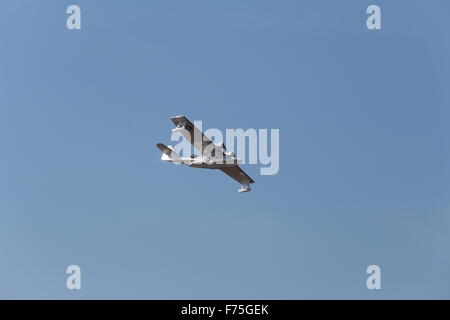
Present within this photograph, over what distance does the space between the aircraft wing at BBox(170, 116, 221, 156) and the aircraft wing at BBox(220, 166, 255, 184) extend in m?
7.46

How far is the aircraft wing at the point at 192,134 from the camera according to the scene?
8069 centimetres

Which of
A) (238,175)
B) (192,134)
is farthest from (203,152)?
(238,175)

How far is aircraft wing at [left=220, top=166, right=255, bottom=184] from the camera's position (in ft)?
292

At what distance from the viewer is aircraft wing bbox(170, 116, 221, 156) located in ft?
265

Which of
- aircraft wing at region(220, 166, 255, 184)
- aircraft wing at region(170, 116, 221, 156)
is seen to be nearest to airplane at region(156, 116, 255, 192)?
aircraft wing at region(170, 116, 221, 156)

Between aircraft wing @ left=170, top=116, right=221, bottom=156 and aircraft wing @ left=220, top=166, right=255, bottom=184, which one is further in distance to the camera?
aircraft wing @ left=220, top=166, right=255, bottom=184

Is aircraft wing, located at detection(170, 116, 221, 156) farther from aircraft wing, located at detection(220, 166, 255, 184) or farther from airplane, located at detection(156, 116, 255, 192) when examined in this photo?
aircraft wing, located at detection(220, 166, 255, 184)

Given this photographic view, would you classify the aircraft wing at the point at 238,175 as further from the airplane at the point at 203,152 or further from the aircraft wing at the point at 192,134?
the aircraft wing at the point at 192,134

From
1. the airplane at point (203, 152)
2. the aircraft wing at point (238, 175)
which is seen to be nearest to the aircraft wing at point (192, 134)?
the airplane at point (203, 152)

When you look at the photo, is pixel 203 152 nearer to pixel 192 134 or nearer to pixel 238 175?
pixel 192 134

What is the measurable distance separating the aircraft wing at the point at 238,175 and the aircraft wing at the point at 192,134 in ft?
24.5

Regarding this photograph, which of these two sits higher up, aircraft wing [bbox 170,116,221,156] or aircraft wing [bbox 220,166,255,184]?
aircraft wing [bbox 170,116,221,156]
